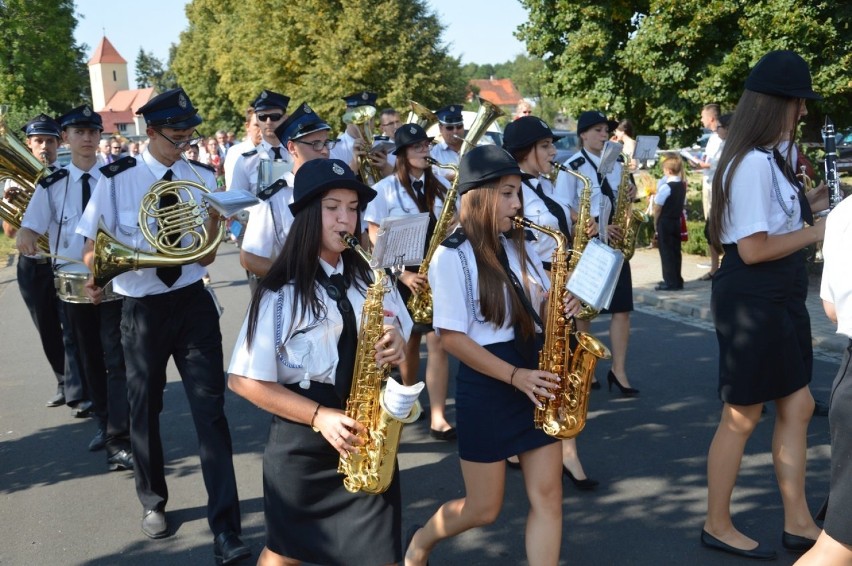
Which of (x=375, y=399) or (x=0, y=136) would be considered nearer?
(x=375, y=399)

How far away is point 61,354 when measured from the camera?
A: 7918 millimetres

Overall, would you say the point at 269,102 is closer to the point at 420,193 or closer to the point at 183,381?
the point at 420,193

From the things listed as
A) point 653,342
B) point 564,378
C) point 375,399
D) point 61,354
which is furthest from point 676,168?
point 375,399

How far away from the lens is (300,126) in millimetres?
5258

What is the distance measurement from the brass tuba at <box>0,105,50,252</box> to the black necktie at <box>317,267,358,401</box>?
425 cm

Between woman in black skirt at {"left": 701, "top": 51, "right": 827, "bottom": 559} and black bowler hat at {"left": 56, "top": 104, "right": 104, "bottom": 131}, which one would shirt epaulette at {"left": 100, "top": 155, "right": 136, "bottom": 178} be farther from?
woman in black skirt at {"left": 701, "top": 51, "right": 827, "bottom": 559}

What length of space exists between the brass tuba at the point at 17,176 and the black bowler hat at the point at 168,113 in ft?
7.72

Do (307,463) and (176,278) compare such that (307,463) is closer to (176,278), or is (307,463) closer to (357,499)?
(357,499)

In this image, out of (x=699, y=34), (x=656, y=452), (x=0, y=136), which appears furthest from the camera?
(x=699, y=34)

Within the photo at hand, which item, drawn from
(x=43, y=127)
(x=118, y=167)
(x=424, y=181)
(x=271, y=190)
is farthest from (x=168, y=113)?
(x=43, y=127)

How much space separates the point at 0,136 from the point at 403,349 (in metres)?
4.88

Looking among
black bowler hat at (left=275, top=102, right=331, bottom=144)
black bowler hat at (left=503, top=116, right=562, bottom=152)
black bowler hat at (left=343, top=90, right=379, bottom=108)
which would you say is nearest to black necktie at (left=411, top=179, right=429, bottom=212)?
black bowler hat at (left=503, top=116, right=562, bottom=152)

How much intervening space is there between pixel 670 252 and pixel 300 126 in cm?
688

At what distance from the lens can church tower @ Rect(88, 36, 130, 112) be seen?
13100 centimetres
